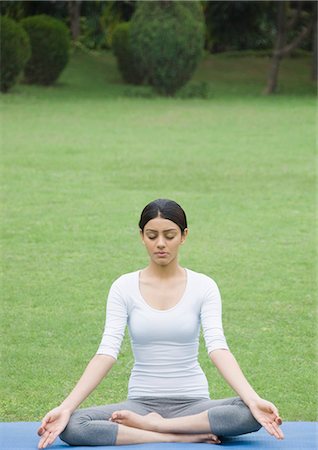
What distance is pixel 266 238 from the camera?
945 centimetres

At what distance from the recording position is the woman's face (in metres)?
4.09

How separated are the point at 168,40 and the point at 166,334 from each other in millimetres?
17877

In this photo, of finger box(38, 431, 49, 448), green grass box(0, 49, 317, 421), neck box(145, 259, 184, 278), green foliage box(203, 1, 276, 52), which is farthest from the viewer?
green foliage box(203, 1, 276, 52)

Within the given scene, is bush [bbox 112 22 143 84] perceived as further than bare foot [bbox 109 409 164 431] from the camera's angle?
Yes

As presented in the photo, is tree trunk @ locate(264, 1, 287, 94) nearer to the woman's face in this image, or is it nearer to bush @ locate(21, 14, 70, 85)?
bush @ locate(21, 14, 70, 85)

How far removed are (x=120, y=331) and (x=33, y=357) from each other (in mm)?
2098

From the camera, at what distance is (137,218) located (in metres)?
10.3

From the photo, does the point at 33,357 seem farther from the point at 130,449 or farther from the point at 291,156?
the point at 291,156

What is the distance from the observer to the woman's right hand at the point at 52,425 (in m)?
3.92

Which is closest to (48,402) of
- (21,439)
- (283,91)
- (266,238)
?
(21,439)

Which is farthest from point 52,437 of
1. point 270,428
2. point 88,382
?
point 270,428

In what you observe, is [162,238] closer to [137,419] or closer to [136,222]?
[137,419]

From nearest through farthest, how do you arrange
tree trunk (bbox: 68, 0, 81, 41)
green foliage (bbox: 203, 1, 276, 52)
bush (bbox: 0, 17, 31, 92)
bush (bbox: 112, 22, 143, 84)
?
bush (bbox: 0, 17, 31, 92), bush (bbox: 112, 22, 143, 84), tree trunk (bbox: 68, 0, 81, 41), green foliage (bbox: 203, 1, 276, 52)

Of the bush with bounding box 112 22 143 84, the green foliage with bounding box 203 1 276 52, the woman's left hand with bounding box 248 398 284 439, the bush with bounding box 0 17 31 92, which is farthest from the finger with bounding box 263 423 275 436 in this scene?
the green foliage with bounding box 203 1 276 52
